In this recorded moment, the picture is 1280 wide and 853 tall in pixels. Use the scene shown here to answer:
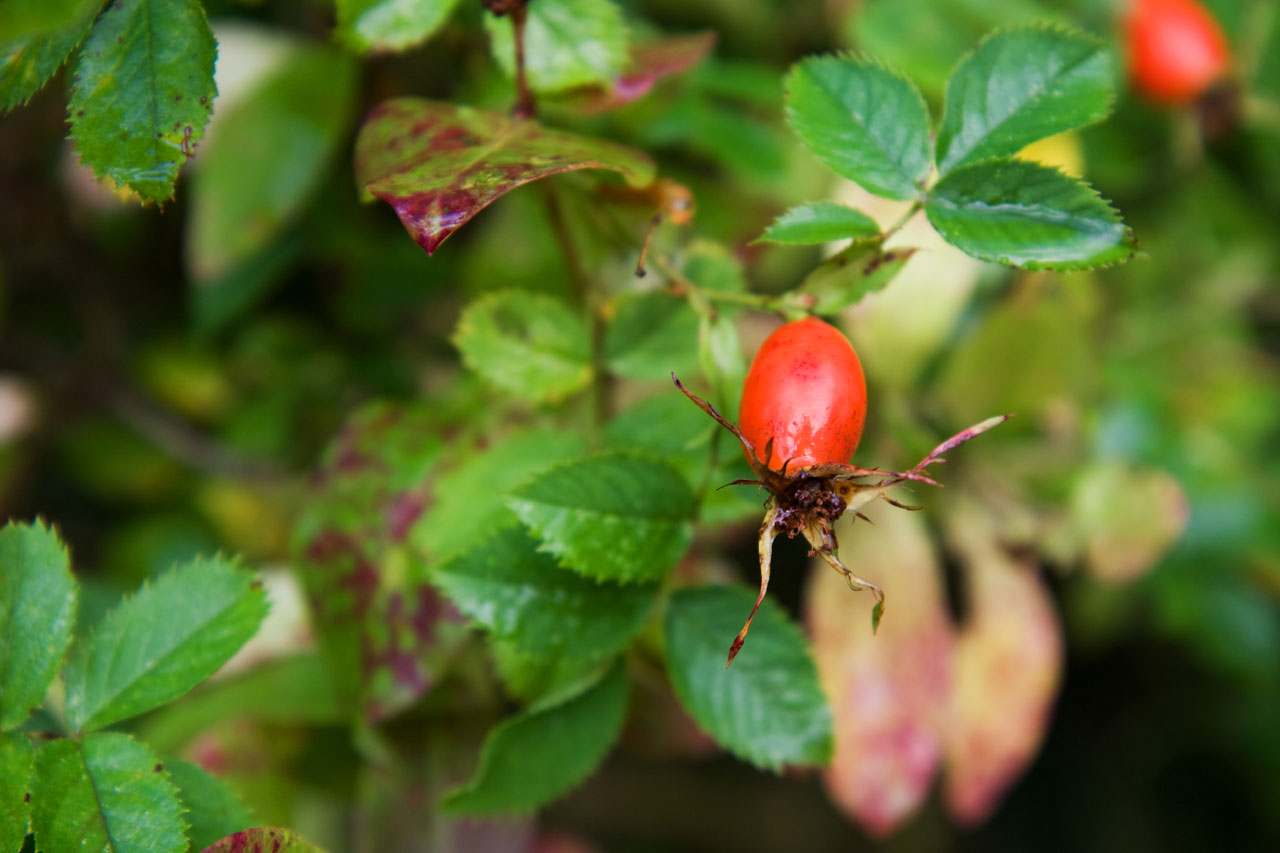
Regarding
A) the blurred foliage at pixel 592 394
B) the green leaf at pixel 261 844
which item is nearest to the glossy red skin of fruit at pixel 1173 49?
the blurred foliage at pixel 592 394

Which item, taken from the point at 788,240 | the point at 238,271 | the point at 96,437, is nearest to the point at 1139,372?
the point at 788,240

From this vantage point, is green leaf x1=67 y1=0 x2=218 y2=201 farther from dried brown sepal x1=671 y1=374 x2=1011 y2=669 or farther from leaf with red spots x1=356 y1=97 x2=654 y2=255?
dried brown sepal x1=671 y1=374 x2=1011 y2=669

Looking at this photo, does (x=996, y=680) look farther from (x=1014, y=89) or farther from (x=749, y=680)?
(x=1014, y=89)

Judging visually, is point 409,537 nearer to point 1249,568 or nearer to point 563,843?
point 563,843

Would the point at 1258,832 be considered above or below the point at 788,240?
below

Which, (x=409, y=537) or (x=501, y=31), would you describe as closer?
(x=501, y=31)

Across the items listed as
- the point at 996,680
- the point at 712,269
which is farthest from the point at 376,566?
the point at 996,680
